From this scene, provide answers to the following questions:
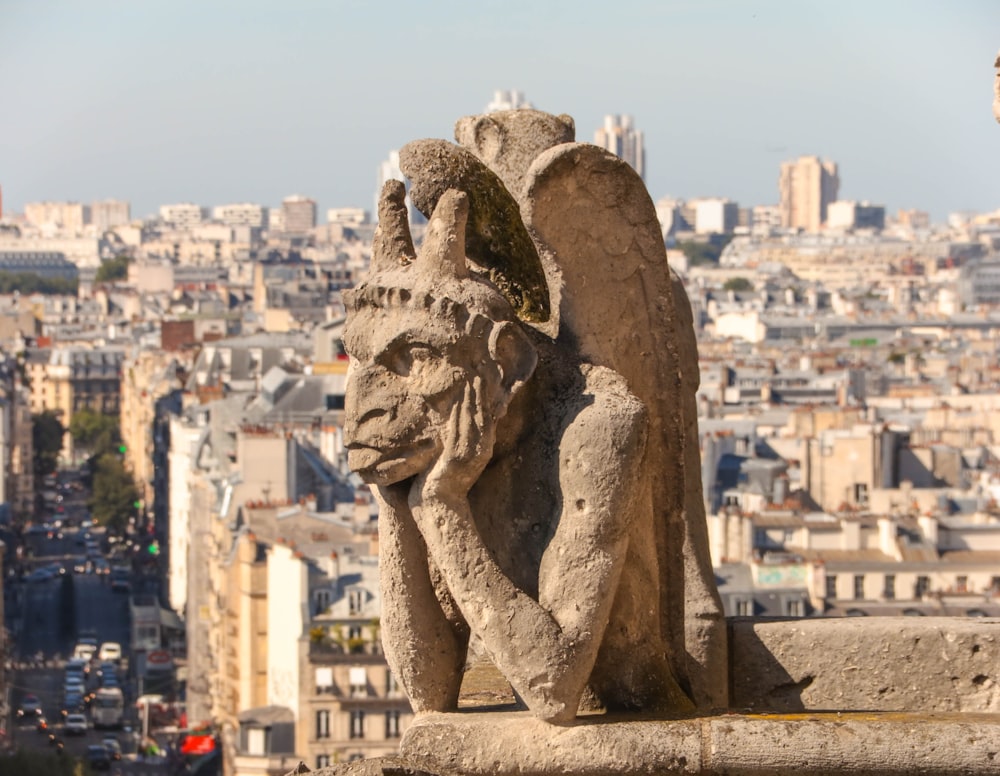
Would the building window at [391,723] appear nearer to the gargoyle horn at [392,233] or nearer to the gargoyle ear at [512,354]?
the gargoyle horn at [392,233]

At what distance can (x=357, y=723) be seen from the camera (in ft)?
137

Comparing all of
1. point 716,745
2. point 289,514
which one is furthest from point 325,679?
point 716,745

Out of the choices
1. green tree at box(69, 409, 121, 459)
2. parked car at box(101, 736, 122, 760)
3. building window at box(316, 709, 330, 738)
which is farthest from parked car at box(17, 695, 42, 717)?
green tree at box(69, 409, 121, 459)

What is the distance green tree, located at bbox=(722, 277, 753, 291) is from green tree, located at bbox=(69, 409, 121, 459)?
5817cm

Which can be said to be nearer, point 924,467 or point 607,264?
point 607,264

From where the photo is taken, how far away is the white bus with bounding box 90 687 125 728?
192 feet

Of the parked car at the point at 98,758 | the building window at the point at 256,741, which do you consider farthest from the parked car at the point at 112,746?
the building window at the point at 256,741

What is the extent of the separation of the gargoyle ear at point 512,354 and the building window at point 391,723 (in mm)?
35312

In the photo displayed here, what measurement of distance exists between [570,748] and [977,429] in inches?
2670

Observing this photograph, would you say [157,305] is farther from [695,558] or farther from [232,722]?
[695,558]

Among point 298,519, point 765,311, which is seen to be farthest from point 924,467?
point 765,311

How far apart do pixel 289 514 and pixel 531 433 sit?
45.9 m

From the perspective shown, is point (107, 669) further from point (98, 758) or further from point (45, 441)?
point (45, 441)

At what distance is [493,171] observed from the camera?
709cm
